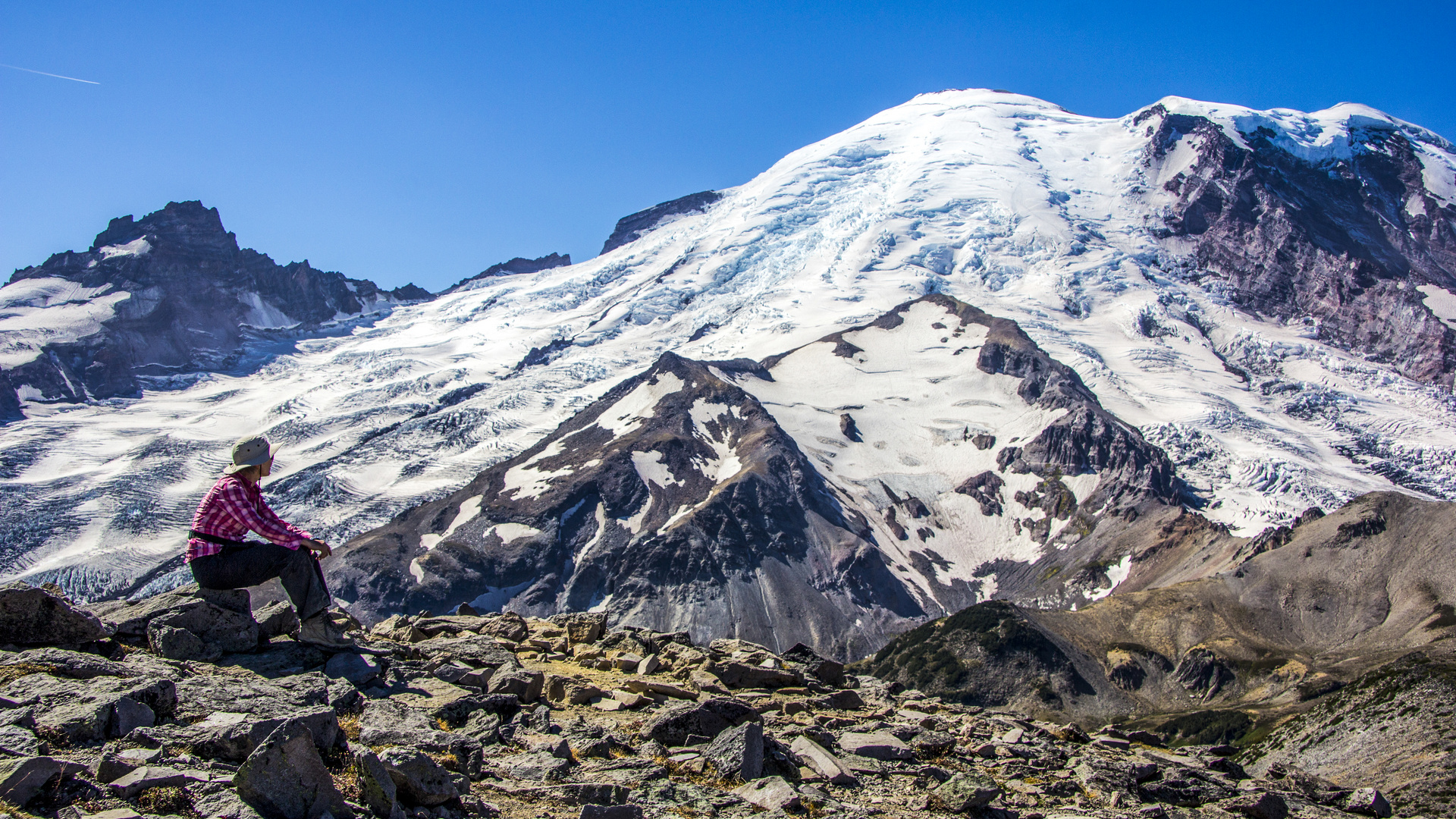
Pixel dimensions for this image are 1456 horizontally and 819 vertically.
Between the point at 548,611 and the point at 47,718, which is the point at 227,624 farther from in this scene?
the point at 548,611

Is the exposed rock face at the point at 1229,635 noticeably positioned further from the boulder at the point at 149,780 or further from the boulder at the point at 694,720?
the boulder at the point at 149,780

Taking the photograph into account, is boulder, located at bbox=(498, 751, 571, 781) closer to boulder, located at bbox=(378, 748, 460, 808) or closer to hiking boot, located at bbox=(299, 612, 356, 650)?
boulder, located at bbox=(378, 748, 460, 808)

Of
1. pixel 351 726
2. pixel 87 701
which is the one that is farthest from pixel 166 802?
pixel 351 726

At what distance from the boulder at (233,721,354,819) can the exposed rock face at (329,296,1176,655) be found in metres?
124

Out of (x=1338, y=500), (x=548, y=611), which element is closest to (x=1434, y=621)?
(x=1338, y=500)

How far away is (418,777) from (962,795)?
25.4 ft

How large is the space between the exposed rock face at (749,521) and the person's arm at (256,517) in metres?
120

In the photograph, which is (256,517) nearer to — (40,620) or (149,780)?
(40,620)

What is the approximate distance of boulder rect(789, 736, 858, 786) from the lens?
1323 centimetres

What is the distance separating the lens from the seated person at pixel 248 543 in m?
12.6

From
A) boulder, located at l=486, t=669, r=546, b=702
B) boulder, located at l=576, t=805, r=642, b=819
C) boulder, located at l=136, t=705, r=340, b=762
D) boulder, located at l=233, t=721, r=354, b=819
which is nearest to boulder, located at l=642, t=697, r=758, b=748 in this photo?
boulder, located at l=486, t=669, r=546, b=702

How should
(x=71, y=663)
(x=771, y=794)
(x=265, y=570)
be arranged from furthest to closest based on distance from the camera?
(x=265, y=570) → (x=771, y=794) → (x=71, y=663)

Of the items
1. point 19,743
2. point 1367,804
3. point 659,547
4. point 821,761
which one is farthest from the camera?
point 659,547

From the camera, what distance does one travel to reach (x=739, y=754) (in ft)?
40.7
